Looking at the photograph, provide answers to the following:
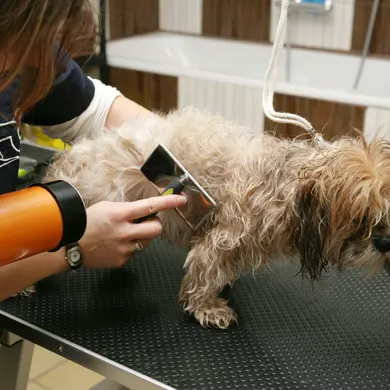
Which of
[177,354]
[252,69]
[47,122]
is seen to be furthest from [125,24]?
[177,354]

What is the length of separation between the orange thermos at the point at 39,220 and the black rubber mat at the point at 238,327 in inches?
9.3

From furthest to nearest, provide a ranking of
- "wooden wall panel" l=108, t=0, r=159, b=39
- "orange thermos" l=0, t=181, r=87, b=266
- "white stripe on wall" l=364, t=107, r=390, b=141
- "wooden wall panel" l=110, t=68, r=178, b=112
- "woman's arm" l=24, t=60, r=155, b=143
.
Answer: "wooden wall panel" l=108, t=0, r=159, b=39 < "wooden wall panel" l=110, t=68, r=178, b=112 < "white stripe on wall" l=364, t=107, r=390, b=141 < "woman's arm" l=24, t=60, r=155, b=143 < "orange thermos" l=0, t=181, r=87, b=266

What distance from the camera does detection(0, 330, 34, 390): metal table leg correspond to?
48.4 inches

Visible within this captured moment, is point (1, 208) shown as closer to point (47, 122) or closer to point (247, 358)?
point (247, 358)

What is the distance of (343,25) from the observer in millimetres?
3447

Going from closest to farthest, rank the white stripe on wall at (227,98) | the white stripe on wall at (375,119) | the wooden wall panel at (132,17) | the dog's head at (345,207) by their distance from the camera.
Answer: the dog's head at (345,207) → the white stripe on wall at (375,119) → the white stripe on wall at (227,98) → the wooden wall panel at (132,17)

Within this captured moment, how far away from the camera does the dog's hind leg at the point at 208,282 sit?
43.4 inches

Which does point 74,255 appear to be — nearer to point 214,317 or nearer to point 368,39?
point 214,317

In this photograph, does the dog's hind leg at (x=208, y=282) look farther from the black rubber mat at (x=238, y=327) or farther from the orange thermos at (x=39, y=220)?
the orange thermos at (x=39, y=220)

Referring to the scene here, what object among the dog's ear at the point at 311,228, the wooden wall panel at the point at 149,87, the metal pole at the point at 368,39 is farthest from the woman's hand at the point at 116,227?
the metal pole at the point at 368,39

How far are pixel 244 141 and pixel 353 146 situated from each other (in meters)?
0.24

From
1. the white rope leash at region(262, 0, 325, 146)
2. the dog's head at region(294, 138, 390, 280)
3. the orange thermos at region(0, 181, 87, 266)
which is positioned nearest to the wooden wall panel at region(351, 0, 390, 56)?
the white rope leash at region(262, 0, 325, 146)

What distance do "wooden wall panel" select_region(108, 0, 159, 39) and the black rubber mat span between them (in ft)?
9.19

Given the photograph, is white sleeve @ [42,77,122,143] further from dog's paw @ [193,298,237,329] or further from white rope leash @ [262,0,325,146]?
dog's paw @ [193,298,237,329]
